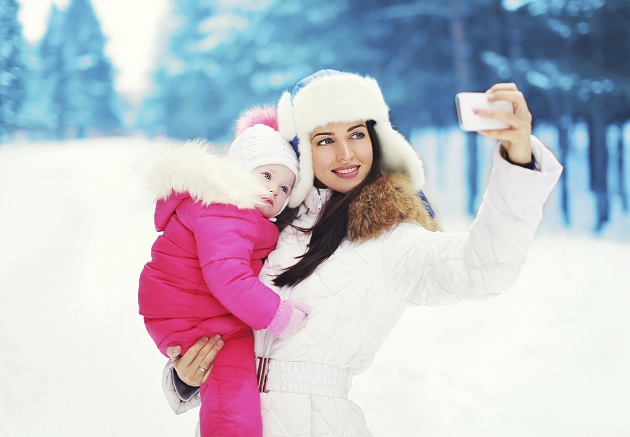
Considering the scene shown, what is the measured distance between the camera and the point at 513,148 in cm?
101

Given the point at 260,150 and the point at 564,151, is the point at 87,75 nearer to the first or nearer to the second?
the point at 260,150

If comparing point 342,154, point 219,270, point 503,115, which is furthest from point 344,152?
point 503,115

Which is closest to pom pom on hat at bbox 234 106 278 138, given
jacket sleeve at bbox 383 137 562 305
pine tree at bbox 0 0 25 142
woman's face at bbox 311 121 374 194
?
woman's face at bbox 311 121 374 194

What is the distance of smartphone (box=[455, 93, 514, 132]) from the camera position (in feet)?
3.12

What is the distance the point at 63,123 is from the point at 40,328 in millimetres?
1456

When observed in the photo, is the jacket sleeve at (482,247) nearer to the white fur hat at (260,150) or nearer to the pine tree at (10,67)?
the white fur hat at (260,150)

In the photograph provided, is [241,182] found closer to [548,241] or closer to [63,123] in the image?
[63,123]

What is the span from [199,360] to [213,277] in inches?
7.7

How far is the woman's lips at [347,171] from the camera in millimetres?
1452

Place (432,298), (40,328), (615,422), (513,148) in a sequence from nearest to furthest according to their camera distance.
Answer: (513,148), (432,298), (615,422), (40,328)

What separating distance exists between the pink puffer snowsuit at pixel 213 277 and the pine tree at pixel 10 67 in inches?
106

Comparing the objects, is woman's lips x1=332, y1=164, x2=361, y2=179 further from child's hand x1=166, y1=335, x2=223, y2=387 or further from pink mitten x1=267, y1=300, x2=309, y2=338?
child's hand x1=166, y1=335, x2=223, y2=387

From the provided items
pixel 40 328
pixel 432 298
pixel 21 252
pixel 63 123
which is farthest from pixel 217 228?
pixel 63 123

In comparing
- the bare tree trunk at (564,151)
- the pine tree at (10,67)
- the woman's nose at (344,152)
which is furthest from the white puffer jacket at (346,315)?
the bare tree trunk at (564,151)
